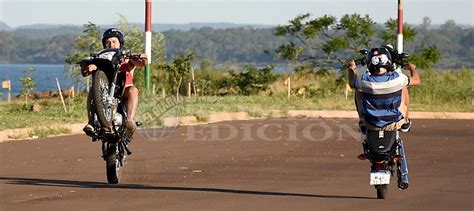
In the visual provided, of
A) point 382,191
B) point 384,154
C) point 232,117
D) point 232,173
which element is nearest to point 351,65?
point 384,154

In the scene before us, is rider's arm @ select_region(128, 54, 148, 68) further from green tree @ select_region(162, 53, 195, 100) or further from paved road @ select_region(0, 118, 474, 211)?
green tree @ select_region(162, 53, 195, 100)

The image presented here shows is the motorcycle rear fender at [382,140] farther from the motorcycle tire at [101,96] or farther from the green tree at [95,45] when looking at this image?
the green tree at [95,45]

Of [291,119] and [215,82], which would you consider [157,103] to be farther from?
[215,82]

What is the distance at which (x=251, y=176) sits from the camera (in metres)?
15.2

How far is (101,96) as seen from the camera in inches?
533

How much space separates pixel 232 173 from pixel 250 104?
15.5m

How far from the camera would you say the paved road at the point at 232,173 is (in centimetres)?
1236

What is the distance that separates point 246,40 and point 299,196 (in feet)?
467

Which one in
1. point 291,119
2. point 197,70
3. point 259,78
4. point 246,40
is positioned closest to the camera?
point 291,119

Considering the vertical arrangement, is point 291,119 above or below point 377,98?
below

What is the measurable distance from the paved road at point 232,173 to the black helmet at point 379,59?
1.45 m

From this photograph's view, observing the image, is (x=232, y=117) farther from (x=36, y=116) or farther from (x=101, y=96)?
(x=101, y=96)

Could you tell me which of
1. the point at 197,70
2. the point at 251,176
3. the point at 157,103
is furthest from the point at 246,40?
the point at 251,176

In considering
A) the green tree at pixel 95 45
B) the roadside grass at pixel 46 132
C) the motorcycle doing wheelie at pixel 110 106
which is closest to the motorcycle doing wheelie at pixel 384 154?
the motorcycle doing wheelie at pixel 110 106
